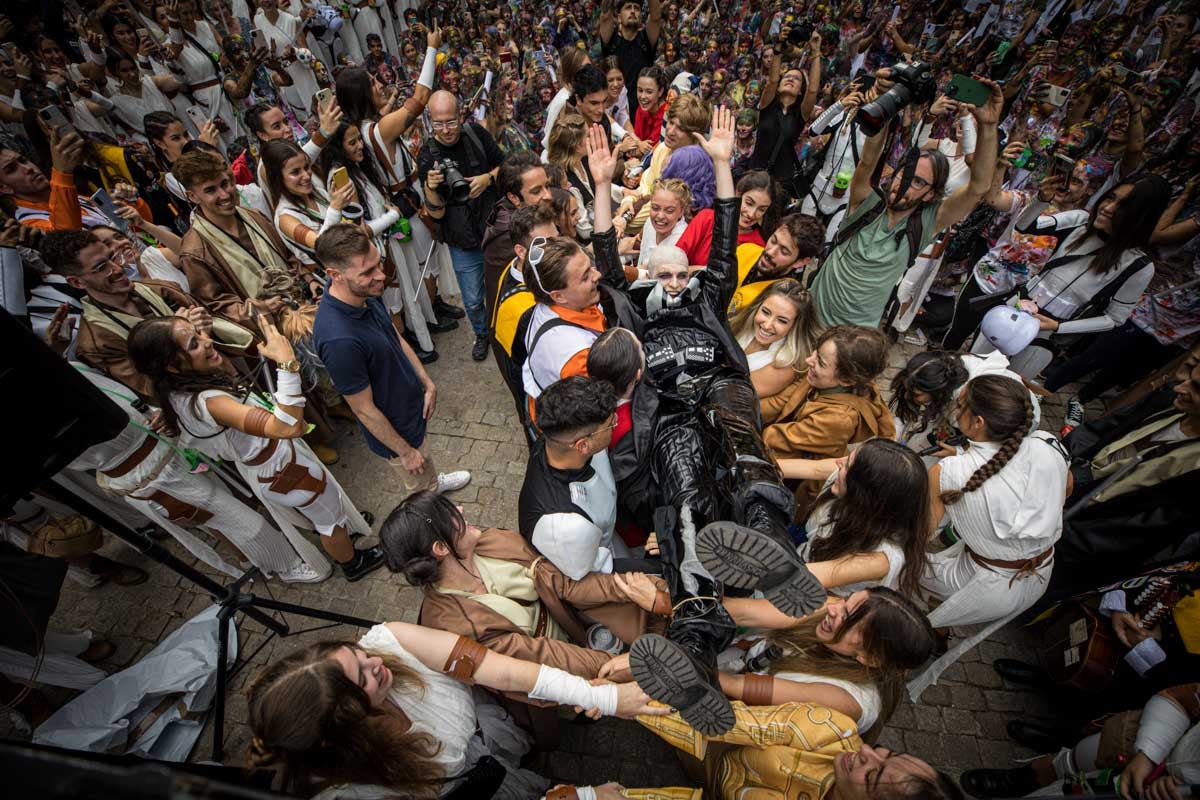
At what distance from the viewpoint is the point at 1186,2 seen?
6969mm

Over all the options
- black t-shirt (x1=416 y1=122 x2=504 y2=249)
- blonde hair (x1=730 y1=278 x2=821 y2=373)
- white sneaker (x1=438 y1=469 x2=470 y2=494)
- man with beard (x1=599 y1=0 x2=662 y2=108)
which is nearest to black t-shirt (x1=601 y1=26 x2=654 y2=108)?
man with beard (x1=599 y1=0 x2=662 y2=108)

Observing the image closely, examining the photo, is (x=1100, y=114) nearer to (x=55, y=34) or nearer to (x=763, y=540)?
(x=763, y=540)

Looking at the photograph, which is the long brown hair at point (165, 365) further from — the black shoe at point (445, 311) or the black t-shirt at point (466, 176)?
the black shoe at point (445, 311)

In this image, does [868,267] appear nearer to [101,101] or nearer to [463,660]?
[463,660]

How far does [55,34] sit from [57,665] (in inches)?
380

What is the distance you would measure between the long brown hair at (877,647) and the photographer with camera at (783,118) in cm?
526

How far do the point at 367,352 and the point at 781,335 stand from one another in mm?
2266

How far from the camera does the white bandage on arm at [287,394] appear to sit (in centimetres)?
237

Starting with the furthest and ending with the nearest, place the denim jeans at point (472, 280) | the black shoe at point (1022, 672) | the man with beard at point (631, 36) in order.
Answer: the man with beard at point (631, 36) < the denim jeans at point (472, 280) < the black shoe at point (1022, 672)

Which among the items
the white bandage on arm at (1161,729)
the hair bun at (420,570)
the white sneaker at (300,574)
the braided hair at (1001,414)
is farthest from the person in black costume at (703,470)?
the white sneaker at (300,574)

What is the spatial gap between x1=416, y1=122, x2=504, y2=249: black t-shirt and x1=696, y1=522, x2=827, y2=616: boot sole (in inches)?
138

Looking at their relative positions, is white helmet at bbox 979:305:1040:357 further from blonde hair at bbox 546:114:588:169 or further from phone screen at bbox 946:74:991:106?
blonde hair at bbox 546:114:588:169

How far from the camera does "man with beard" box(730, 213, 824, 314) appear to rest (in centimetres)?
307

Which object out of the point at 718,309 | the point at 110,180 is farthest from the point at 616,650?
the point at 110,180
